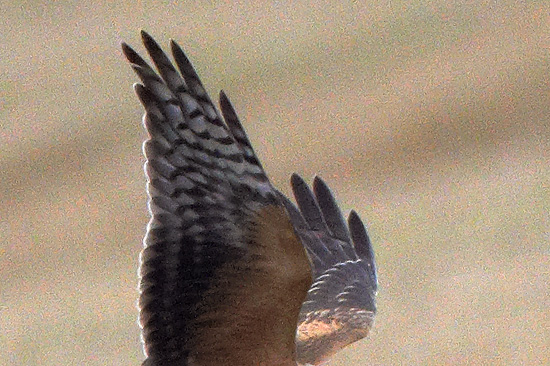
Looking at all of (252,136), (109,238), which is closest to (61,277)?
(109,238)

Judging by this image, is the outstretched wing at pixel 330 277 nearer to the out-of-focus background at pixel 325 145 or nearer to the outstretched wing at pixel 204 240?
the outstretched wing at pixel 204 240

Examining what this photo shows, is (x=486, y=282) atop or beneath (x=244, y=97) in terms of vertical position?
beneath

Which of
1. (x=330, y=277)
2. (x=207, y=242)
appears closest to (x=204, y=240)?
(x=207, y=242)

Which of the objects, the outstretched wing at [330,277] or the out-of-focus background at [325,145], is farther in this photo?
the out-of-focus background at [325,145]

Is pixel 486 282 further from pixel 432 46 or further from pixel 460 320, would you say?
pixel 432 46

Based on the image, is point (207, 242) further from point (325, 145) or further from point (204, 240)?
point (325, 145)

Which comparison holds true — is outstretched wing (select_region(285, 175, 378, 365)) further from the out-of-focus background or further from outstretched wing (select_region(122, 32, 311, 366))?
the out-of-focus background

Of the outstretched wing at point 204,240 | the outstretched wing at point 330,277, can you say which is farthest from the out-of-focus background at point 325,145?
the outstretched wing at point 204,240

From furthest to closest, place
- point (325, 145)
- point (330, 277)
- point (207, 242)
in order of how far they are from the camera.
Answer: point (325, 145) < point (330, 277) < point (207, 242)
